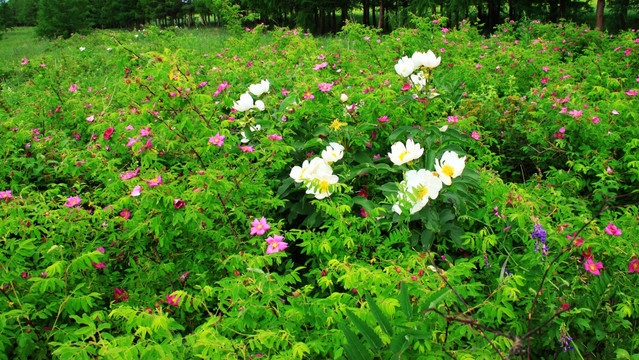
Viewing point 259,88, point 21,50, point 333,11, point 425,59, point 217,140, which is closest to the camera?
point 217,140

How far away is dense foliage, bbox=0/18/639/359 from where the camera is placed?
1.10m

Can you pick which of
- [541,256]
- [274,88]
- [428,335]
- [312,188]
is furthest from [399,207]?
[274,88]

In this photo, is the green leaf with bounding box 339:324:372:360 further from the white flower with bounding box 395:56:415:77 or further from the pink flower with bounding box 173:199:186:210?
the white flower with bounding box 395:56:415:77

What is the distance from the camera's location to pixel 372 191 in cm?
207

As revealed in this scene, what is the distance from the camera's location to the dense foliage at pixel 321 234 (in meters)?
1.10

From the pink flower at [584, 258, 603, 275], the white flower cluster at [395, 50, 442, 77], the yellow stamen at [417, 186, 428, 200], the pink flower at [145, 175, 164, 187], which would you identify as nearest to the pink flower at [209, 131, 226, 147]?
the pink flower at [145, 175, 164, 187]

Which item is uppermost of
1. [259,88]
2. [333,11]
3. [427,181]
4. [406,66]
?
[333,11]

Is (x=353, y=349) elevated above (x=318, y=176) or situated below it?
below

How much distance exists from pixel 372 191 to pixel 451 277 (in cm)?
94

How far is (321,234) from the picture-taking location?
1621 millimetres

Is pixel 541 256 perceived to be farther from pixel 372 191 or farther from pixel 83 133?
pixel 83 133

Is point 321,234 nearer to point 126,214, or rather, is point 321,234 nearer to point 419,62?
point 126,214

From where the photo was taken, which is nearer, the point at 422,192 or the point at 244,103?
the point at 422,192

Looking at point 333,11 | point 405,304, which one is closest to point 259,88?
point 405,304
